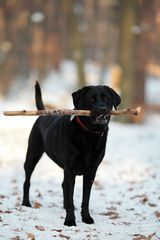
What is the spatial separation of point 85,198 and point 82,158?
630 millimetres

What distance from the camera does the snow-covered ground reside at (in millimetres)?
5645

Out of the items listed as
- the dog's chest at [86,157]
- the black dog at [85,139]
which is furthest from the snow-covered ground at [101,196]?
the dog's chest at [86,157]

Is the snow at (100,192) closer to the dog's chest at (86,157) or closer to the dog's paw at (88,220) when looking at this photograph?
the dog's paw at (88,220)

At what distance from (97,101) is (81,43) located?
58.4 feet

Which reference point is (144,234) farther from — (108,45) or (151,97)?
(108,45)

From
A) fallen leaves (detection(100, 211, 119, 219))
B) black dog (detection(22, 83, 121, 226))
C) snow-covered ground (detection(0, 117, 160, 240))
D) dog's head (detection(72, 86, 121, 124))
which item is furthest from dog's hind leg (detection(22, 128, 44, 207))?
dog's head (detection(72, 86, 121, 124))

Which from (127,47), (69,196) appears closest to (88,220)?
(69,196)

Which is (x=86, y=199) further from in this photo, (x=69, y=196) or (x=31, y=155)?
(x=31, y=155)

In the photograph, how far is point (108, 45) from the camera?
45.4 m

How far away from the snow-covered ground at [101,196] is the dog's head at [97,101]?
A: 1.31 meters

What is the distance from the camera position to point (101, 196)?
8.48m

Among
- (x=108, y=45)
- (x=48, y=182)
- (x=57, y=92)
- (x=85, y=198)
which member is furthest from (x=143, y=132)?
(x=108, y=45)

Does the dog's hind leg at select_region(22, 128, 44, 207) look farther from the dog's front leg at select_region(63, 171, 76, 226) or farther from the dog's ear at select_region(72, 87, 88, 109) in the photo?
the dog's ear at select_region(72, 87, 88, 109)

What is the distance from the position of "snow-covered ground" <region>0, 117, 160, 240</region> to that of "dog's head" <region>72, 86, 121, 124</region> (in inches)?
51.7
